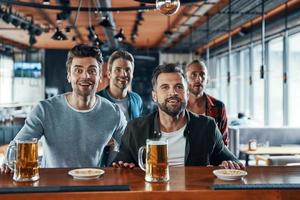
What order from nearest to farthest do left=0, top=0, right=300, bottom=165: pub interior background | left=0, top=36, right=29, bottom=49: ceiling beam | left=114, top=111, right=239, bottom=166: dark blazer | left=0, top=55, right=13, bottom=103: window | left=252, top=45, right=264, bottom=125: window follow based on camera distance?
1. left=114, top=111, right=239, bottom=166: dark blazer
2. left=0, top=0, right=300, bottom=165: pub interior background
3. left=252, top=45, right=264, bottom=125: window
4. left=0, top=36, right=29, bottom=49: ceiling beam
5. left=0, top=55, right=13, bottom=103: window

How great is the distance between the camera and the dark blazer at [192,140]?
81.3 inches

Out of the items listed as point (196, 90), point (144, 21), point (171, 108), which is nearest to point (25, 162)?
point (171, 108)

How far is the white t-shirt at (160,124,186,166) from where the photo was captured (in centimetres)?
204

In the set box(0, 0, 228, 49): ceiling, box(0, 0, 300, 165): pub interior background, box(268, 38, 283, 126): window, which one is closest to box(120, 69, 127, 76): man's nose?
box(0, 0, 300, 165): pub interior background

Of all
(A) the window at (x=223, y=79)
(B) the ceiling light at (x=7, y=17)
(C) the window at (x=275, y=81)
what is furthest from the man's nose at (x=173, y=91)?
(A) the window at (x=223, y=79)

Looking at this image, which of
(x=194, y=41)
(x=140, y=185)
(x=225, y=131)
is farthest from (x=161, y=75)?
(x=194, y=41)

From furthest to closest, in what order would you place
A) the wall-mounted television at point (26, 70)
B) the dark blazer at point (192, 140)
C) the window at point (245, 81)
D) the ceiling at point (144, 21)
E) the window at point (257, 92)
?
the wall-mounted television at point (26, 70)
the window at point (245, 81)
the window at point (257, 92)
the ceiling at point (144, 21)
the dark blazer at point (192, 140)

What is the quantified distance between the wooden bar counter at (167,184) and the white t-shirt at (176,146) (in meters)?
0.27

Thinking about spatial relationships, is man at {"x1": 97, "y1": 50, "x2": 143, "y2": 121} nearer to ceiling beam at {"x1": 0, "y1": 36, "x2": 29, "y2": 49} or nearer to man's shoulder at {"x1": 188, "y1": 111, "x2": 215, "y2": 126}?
man's shoulder at {"x1": 188, "y1": 111, "x2": 215, "y2": 126}

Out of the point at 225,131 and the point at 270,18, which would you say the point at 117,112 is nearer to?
the point at 225,131

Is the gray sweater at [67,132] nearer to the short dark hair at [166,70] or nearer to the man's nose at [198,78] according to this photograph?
the short dark hair at [166,70]

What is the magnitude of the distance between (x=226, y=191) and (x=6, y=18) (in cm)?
734

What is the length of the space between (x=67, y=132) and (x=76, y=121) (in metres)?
0.08

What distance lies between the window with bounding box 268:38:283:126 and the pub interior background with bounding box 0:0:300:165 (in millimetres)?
22
